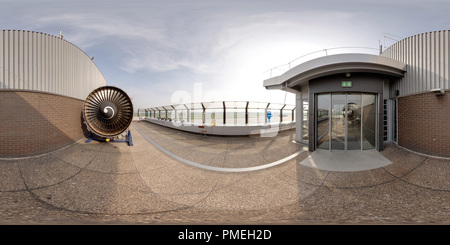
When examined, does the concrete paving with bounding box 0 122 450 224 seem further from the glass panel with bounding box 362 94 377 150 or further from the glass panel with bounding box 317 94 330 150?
the glass panel with bounding box 317 94 330 150

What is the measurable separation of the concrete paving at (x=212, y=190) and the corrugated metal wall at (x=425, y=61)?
2742 millimetres

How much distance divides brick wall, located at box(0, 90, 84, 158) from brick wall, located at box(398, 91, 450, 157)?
13376 millimetres

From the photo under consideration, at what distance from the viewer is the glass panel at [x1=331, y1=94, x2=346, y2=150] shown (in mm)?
7055

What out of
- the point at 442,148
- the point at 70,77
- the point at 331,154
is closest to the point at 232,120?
the point at 331,154

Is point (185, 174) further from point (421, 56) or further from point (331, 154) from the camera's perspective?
point (421, 56)

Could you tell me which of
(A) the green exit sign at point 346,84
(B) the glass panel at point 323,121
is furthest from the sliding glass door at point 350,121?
(A) the green exit sign at point 346,84

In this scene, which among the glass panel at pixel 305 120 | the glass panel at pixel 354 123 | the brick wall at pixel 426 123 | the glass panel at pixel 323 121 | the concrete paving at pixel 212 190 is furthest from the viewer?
the glass panel at pixel 305 120

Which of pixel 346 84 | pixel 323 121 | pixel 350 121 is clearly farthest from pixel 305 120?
pixel 346 84

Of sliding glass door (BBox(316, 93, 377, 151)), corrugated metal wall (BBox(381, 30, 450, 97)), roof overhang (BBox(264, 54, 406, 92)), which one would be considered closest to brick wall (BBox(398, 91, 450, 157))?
corrugated metal wall (BBox(381, 30, 450, 97))

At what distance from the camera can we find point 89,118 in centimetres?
634

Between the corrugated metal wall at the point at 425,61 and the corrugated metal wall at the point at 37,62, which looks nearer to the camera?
the corrugated metal wall at the point at 37,62

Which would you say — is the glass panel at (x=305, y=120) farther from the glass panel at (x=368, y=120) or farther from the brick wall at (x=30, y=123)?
the brick wall at (x=30, y=123)

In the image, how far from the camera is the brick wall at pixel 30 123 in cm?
527

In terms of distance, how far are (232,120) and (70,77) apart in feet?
25.9
